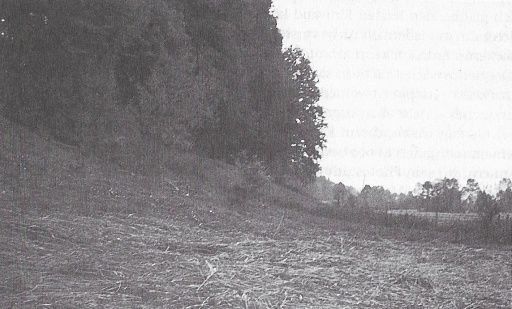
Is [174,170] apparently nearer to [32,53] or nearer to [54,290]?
[32,53]

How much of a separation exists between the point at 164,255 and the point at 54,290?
1.90 m

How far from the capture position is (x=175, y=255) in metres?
6.42

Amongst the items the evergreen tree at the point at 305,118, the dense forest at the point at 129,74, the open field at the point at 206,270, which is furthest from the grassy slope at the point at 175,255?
the evergreen tree at the point at 305,118

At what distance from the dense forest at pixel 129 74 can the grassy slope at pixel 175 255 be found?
907mm

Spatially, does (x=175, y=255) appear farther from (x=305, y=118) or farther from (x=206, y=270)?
(x=305, y=118)

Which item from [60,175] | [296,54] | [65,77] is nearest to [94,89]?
[65,77]

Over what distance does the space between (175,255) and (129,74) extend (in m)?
9.57

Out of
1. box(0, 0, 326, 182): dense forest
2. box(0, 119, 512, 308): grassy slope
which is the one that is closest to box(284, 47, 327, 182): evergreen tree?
box(0, 0, 326, 182): dense forest

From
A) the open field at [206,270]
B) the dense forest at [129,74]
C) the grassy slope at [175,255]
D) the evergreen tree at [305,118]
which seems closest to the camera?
the open field at [206,270]

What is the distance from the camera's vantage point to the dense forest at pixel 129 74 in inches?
461

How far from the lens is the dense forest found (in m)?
11.7

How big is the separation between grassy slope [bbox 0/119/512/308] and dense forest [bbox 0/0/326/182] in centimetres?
91

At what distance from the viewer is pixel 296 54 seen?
26.2 metres

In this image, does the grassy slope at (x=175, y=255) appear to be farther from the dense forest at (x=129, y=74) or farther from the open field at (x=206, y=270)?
the dense forest at (x=129, y=74)
